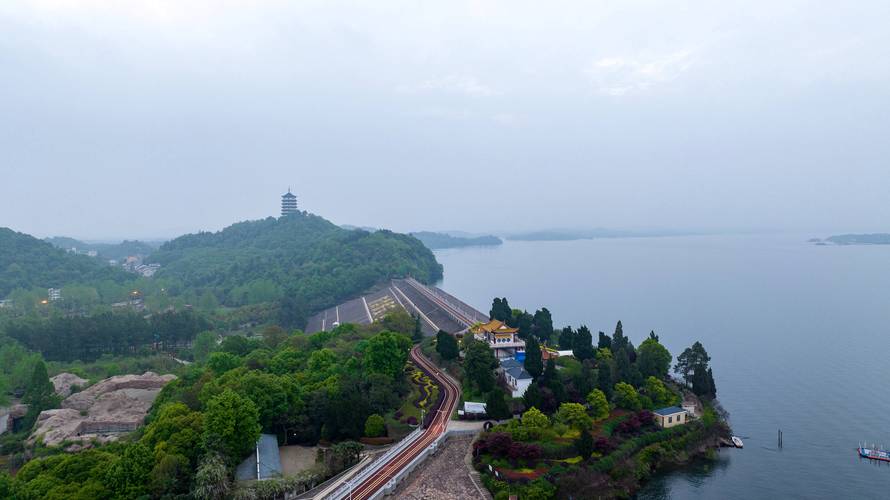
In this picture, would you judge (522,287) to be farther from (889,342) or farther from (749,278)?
(889,342)

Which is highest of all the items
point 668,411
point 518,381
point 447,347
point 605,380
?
point 447,347

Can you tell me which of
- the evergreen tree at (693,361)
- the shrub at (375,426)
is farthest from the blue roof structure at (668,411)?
the shrub at (375,426)

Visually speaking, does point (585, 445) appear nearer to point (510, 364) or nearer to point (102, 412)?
point (510, 364)

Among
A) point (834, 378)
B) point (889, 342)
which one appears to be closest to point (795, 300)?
point (889, 342)

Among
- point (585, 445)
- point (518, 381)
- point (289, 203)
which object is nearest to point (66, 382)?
point (518, 381)

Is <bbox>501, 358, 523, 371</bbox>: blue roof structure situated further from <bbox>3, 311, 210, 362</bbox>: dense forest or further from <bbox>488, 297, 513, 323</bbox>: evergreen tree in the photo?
<bbox>3, 311, 210, 362</bbox>: dense forest

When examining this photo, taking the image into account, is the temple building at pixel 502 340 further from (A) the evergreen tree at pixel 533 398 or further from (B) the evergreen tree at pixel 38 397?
(B) the evergreen tree at pixel 38 397
